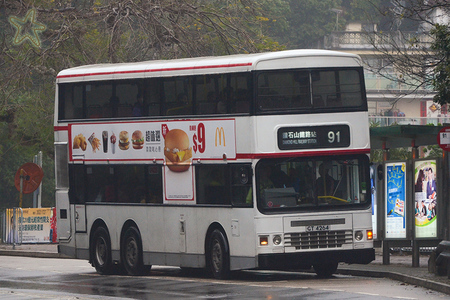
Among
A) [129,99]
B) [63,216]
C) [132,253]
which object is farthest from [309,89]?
[63,216]

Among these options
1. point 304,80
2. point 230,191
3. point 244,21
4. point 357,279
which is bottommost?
point 357,279

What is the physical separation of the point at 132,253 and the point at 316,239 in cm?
492

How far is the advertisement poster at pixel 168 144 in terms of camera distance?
18.7 metres

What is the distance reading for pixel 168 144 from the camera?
19.8 meters

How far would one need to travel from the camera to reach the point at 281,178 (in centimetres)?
1792

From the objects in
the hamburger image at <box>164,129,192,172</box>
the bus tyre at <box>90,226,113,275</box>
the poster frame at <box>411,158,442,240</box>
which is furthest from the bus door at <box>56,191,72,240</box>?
the poster frame at <box>411,158,442,240</box>

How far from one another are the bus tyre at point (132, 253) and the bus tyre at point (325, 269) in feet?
12.5

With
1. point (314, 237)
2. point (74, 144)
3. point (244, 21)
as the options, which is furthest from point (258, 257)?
point (244, 21)

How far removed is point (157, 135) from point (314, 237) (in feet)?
13.3

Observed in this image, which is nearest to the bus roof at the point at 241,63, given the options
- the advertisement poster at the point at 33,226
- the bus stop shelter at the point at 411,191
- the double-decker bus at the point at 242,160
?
the double-decker bus at the point at 242,160

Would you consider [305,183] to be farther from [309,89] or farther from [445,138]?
[445,138]

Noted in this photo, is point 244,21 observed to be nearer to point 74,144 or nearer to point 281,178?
point 74,144

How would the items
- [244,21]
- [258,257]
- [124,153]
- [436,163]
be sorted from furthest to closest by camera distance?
[244,21], [124,153], [436,163], [258,257]

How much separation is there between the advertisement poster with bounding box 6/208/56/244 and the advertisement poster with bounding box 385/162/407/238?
19.7 meters
